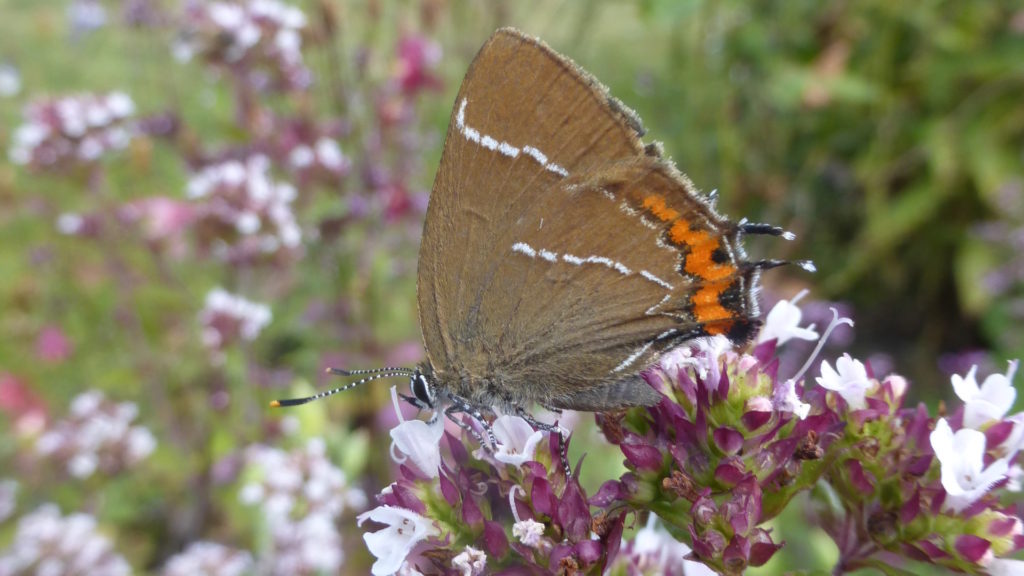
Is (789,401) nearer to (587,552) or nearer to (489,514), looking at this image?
(587,552)

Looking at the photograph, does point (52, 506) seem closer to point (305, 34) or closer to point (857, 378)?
point (305, 34)

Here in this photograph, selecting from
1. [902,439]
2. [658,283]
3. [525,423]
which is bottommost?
[902,439]

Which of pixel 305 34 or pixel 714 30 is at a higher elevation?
pixel 714 30

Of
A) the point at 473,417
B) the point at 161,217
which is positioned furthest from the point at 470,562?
the point at 161,217

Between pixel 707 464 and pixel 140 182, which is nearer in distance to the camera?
pixel 707 464

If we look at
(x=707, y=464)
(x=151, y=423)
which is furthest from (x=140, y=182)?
(x=707, y=464)

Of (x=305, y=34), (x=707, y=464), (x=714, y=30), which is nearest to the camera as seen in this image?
(x=707, y=464)

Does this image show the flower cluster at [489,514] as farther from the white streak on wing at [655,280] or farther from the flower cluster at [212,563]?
the flower cluster at [212,563]
